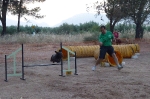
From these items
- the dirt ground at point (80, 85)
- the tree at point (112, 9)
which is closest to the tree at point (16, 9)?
the tree at point (112, 9)

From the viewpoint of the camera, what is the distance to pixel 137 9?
2581cm

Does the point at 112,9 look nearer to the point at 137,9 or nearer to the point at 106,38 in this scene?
the point at 137,9

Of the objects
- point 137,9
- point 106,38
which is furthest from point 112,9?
point 106,38

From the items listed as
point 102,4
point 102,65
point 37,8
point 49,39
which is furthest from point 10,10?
point 102,65

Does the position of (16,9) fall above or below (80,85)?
above

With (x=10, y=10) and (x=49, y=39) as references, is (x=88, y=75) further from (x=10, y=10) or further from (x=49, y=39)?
(x=10, y=10)

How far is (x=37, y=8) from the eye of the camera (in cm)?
3431

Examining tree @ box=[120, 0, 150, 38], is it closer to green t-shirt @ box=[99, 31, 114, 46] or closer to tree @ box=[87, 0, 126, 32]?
tree @ box=[87, 0, 126, 32]

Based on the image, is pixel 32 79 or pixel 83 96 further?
pixel 32 79

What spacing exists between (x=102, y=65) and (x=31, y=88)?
511cm

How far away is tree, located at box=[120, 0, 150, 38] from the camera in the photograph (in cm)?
2545

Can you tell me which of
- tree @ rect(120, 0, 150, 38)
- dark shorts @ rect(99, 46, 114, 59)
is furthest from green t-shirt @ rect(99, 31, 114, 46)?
tree @ rect(120, 0, 150, 38)

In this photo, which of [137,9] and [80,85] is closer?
[80,85]

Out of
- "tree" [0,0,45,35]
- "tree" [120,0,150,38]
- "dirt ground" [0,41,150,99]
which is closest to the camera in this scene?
"dirt ground" [0,41,150,99]
